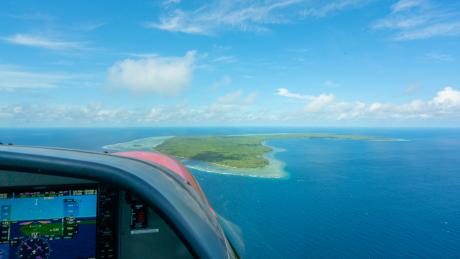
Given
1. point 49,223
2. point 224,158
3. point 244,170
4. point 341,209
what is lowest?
point 341,209

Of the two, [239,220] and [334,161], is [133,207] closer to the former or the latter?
[239,220]

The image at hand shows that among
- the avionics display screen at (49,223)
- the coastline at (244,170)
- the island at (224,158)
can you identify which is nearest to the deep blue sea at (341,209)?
the coastline at (244,170)

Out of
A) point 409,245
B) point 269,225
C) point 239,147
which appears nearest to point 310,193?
point 269,225

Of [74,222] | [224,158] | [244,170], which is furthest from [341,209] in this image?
[74,222]

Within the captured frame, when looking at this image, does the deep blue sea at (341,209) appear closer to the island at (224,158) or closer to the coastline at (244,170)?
the coastline at (244,170)

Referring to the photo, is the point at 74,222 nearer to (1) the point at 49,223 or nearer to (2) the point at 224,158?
(1) the point at 49,223

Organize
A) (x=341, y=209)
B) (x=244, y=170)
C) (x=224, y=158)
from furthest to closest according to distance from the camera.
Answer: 1. (x=224, y=158)
2. (x=244, y=170)
3. (x=341, y=209)

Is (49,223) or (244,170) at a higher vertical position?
(49,223)

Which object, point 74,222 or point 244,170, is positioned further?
point 244,170

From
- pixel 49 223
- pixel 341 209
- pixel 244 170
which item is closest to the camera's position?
pixel 49 223
